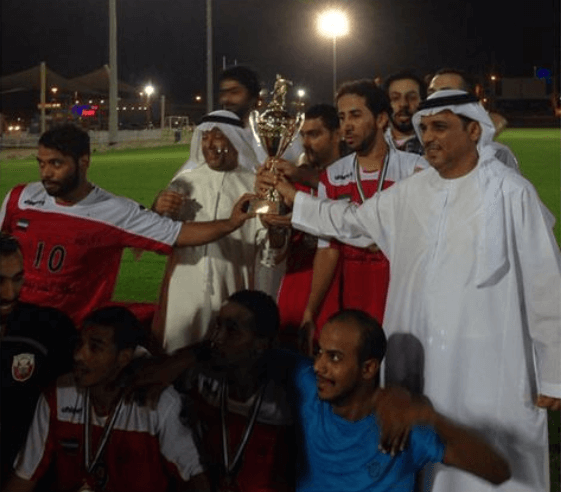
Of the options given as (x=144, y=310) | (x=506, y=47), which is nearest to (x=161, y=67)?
(x=506, y=47)

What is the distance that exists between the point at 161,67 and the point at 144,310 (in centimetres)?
9044

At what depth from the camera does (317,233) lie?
14.0 feet

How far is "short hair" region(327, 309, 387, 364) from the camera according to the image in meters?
3.39

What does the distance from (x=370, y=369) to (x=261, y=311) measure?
547mm

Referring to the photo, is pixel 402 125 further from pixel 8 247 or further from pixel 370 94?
pixel 8 247

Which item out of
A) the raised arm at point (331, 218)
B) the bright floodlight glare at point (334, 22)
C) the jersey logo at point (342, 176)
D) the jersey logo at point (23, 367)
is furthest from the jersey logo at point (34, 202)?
the bright floodlight glare at point (334, 22)

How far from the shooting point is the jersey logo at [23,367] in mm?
3621

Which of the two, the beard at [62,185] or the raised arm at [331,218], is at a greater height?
the beard at [62,185]

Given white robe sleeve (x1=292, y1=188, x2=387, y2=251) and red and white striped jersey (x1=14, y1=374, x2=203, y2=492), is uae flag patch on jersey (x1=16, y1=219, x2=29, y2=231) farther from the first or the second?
white robe sleeve (x1=292, y1=188, x2=387, y2=251)

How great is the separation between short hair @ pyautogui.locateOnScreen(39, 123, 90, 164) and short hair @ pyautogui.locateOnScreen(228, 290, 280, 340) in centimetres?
97

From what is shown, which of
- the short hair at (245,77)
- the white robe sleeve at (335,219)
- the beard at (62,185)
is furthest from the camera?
the short hair at (245,77)

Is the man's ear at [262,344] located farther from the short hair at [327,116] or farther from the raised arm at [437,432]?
the short hair at [327,116]

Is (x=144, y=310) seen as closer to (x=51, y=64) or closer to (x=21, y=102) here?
(x=21, y=102)

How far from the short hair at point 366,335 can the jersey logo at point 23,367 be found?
1109 millimetres
